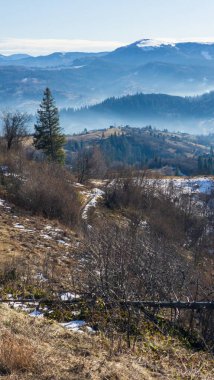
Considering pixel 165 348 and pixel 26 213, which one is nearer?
pixel 165 348

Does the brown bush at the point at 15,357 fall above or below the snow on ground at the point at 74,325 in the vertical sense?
above

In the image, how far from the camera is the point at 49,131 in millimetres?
48719

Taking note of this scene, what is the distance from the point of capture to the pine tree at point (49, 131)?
48.4 m

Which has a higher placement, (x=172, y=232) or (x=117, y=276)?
(x=117, y=276)

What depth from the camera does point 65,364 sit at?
585cm

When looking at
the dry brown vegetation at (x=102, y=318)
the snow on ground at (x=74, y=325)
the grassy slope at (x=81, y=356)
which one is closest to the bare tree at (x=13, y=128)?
the dry brown vegetation at (x=102, y=318)

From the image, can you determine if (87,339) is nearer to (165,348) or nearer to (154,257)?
(165,348)

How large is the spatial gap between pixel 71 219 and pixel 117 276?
17503 mm

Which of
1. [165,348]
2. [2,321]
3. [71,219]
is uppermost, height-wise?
[2,321]

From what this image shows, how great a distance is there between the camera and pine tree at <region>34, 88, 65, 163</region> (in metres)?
48.4

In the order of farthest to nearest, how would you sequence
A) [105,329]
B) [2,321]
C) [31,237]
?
[31,237] → [105,329] → [2,321]

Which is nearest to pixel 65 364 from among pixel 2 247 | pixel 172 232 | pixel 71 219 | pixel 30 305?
pixel 30 305

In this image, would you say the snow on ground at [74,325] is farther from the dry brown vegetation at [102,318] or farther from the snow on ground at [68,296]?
the snow on ground at [68,296]

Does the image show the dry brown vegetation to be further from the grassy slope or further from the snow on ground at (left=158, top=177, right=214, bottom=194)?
the snow on ground at (left=158, top=177, right=214, bottom=194)
